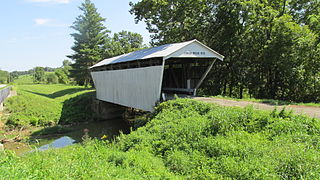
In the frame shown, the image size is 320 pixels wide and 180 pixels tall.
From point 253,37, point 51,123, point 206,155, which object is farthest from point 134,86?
point 51,123

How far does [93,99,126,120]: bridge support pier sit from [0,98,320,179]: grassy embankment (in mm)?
14340

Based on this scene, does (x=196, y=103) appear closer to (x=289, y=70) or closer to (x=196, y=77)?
(x=196, y=77)

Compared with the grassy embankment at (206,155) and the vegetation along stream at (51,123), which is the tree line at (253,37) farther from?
the vegetation along stream at (51,123)

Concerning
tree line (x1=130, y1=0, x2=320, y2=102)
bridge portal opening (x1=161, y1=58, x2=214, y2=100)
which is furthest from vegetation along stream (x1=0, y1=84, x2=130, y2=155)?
tree line (x1=130, y1=0, x2=320, y2=102)

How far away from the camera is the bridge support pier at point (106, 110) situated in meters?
21.0

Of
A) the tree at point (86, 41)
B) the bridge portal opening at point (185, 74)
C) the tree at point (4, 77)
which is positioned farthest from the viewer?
the tree at point (4, 77)

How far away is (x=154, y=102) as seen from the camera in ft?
35.8

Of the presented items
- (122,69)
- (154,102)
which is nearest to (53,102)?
(122,69)

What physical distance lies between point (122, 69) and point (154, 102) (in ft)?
16.4

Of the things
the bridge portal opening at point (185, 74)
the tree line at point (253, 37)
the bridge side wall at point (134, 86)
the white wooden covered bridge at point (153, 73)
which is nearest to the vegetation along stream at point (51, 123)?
the white wooden covered bridge at point (153, 73)

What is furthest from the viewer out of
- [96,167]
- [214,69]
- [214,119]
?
[214,69]

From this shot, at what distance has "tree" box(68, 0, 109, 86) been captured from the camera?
31.4 meters

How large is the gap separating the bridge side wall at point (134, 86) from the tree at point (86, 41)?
564 inches

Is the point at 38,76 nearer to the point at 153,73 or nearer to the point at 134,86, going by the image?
the point at 134,86
